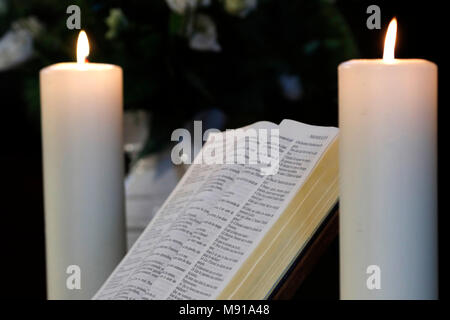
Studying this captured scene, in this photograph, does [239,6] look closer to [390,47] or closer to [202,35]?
[202,35]

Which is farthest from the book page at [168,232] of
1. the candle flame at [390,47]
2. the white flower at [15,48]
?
the white flower at [15,48]

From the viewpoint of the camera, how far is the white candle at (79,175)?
66 centimetres

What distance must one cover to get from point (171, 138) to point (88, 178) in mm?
262

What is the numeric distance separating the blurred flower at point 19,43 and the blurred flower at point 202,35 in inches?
8.0

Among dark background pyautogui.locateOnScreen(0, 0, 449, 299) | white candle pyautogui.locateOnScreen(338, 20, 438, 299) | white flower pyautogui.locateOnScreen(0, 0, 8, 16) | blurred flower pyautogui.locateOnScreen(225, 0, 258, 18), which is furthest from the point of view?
white flower pyautogui.locateOnScreen(0, 0, 8, 16)

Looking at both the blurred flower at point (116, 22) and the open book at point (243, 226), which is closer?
the open book at point (243, 226)

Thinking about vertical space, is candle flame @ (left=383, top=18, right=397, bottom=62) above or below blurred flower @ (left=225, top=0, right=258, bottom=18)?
below

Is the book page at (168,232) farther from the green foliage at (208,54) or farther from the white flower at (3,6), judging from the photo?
the white flower at (3,6)

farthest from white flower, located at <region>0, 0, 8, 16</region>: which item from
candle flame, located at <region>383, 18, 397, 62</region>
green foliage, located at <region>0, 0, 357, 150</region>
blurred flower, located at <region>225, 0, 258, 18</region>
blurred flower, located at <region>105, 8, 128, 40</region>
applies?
candle flame, located at <region>383, 18, 397, 62</region>

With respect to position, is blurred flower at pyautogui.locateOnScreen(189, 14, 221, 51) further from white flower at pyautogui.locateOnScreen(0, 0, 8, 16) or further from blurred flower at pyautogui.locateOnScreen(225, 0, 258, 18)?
white flower at pyautogui.locateOnScreen(0, 0, 8, 16)

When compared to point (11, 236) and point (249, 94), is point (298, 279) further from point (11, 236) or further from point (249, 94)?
point (11, 236)

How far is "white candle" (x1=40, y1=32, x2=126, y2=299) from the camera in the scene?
66cm

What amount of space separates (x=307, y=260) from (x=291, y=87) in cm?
46

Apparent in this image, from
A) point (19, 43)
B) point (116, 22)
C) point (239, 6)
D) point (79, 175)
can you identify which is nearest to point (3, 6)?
point (19, 43)
